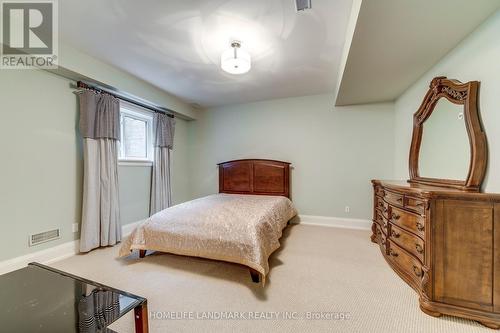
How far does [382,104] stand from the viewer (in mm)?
3559

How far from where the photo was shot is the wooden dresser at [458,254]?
1.45m

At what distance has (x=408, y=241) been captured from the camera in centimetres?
193

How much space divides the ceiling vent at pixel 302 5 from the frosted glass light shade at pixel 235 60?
0.70m

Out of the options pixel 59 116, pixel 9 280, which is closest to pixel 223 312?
pixel 9 280

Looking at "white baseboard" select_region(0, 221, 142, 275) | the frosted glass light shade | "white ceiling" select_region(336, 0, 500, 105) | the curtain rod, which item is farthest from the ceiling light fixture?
"white baseboard" select_region(0, 221, 142, 275)

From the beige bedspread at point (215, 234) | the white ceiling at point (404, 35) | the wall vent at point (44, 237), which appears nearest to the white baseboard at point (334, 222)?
the beige bedspread at point (215, 234)

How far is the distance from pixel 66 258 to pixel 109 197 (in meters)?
0.83

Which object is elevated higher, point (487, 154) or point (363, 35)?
point (363, 35)

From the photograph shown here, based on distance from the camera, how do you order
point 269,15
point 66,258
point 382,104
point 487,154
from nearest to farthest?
point 487,154
point 269,15
point 66,258
point 382,104

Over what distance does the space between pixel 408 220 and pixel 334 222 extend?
1932mm

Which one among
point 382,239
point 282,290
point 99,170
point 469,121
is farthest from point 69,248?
point 469,121

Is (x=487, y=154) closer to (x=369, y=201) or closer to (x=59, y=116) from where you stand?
(x=369, y=201)

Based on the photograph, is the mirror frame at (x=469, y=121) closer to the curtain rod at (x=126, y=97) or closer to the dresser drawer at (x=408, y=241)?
the dresser drawer at (x=408, y=241)

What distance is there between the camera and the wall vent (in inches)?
91.4
